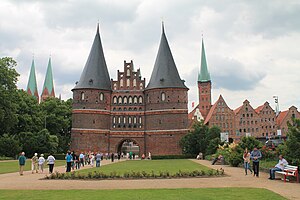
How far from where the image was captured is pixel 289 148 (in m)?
17.7

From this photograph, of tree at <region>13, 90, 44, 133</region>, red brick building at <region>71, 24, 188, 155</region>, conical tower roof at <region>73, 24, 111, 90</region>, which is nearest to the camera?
tree at <region>13, 90, 44, 133</region>

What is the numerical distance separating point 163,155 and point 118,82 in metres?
15.8

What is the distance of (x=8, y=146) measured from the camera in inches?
1886

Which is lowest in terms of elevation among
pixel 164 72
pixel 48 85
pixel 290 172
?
pixel 290 172

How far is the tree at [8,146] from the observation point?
156 ft

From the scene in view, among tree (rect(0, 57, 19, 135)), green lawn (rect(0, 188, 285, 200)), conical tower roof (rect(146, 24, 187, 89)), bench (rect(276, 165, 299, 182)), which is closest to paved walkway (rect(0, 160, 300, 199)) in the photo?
bench (rect(276, 165, 299, 182))

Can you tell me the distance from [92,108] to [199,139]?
1945 cm

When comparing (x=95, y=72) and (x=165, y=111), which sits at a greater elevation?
(x=95, y=72)

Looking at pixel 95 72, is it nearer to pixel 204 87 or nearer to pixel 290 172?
pixel 290 172

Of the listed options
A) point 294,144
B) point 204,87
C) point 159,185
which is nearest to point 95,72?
point 294,144

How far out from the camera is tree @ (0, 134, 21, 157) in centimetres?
4759

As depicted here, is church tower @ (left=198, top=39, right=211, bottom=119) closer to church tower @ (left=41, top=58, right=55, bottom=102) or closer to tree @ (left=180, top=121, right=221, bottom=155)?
church tower @ (left=41, top=58, right=55, bottom=102)

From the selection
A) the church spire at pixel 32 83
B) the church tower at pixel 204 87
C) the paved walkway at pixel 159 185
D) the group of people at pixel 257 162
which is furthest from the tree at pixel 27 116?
the church tower at pixel 204 87

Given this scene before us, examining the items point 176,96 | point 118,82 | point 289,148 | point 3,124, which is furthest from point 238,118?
point 289,148
